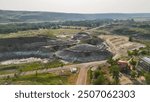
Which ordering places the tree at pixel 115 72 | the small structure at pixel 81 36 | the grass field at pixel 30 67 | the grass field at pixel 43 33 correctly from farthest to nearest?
the grass field at pixel 43 33
the small structure at pixel 81 36
the grass field at pixel 30 67
the tree at pixel 115 72

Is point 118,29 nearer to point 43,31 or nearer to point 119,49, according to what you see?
point 119,49

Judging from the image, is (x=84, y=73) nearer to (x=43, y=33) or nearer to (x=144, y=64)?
(x=144, y=64)

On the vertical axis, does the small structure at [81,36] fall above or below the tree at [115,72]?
above

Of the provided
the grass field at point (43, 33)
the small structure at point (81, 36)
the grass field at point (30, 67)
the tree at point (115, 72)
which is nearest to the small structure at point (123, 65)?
the tree at point (115, 72)

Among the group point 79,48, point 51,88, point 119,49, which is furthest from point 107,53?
point 51,88

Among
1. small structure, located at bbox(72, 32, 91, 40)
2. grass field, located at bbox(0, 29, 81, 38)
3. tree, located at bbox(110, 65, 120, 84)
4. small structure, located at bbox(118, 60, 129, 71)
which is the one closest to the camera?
tree, located at bbox(110, 65, 120, 84)

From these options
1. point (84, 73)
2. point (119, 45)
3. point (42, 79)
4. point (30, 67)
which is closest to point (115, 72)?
point (84, 73)

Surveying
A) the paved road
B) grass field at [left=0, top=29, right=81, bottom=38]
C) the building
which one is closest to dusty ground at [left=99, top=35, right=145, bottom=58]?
the paved road

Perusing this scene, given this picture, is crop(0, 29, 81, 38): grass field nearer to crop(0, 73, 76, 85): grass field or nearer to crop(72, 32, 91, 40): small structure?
crop(72, 32, 91, 40): small structure

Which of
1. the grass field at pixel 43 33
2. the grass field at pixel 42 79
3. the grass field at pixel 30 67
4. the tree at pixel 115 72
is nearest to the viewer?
the tree at pixel 115 72

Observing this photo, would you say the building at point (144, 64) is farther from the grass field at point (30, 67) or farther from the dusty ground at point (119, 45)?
the grass field at point (30, 67)

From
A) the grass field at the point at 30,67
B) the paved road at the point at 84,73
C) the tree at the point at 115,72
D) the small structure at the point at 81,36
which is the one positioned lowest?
the grass field at the point at 30,67
